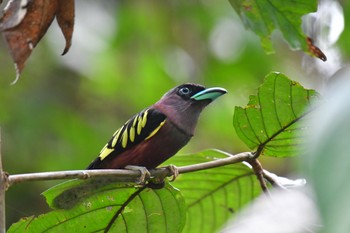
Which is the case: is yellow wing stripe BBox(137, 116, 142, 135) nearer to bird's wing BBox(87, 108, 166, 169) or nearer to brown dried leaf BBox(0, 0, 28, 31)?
bird's wing BBox(87, 108, 166, 169)

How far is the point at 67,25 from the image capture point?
1.70 meters

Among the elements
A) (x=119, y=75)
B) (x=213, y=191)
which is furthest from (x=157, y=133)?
(x=119, y=75)

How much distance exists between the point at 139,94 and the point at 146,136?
3816 millimetres

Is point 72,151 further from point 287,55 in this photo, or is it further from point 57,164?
point 287,55

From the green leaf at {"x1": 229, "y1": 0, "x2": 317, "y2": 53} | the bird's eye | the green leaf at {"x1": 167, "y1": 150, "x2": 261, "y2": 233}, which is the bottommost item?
the green leaf at {"x1": 167, "y1": 150, "x2": 261, "y2": 233}

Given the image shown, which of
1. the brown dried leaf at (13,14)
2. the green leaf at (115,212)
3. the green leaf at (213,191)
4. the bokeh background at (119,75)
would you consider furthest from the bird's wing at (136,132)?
the bokeh background at (119,75)

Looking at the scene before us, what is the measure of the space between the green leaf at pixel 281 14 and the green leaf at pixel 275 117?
10.4 inches

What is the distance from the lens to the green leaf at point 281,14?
2.15 meters

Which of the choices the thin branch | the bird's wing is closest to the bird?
the bird's wing

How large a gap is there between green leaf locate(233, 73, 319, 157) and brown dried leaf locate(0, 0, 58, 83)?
2.19 feet

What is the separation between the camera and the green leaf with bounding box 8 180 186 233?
1.98 m

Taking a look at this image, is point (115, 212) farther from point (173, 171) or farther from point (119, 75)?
point (119, 75)

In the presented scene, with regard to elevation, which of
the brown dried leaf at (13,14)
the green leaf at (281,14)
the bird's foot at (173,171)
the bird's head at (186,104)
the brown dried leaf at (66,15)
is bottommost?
the bird's foot at (173,171)

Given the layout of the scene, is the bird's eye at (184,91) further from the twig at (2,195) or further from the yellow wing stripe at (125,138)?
the twig at (2,195)
